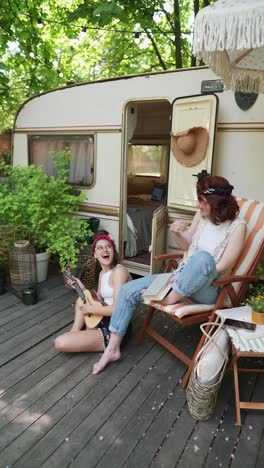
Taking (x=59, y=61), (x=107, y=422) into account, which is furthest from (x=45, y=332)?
(x=59, y=61)

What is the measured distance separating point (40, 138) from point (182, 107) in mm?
2317

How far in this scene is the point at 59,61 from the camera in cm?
1068

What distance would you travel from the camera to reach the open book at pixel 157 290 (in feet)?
8.48

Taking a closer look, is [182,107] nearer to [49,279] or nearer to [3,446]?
[49,279]

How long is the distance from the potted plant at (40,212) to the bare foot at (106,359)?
1.33 m

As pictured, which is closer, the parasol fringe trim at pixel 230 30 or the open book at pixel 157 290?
the parasol fringe trim at pixel 230 30

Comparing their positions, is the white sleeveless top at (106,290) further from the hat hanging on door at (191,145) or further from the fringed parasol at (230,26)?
the fringed parasol at (230,26)

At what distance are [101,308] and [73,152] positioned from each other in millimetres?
2740

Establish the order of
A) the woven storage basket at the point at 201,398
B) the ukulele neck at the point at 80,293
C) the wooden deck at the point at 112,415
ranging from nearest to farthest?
the wooden deck at the point at 112,415, the woven storage basket at the point at 201,398, the ukulele neck at the point at 80,293

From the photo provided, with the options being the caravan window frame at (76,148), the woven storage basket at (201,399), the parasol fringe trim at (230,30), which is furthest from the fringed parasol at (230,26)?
the caravan window frame at (76,148)

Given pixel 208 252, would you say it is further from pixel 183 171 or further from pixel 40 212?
pixel 40 212

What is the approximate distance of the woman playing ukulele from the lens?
276cm

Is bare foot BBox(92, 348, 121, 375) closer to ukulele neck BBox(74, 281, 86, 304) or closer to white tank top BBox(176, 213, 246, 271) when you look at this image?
ukulele neck BBox(74, 281, 86, 304)

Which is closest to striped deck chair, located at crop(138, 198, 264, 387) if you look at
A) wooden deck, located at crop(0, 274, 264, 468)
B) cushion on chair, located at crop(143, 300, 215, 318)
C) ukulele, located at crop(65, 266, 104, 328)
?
cushion on chair, located at crop(143, 300, 215, 318)
